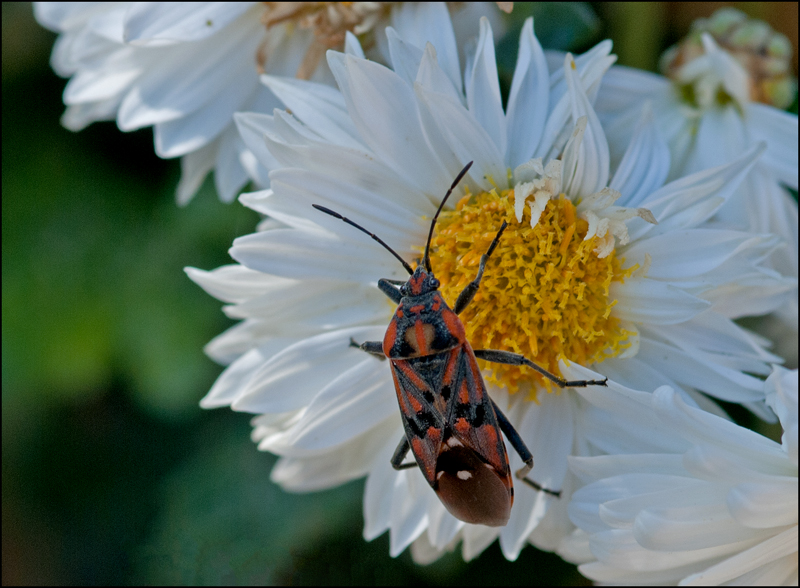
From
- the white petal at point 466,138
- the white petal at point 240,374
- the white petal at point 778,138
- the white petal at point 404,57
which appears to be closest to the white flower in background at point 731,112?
the white petal at point 778,138

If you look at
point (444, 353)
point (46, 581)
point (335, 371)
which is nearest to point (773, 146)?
point (444, 353)

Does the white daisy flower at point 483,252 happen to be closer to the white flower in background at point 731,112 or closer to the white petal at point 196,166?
the white flower in background at point 731,112

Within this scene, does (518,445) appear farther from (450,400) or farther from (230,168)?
(230,168)

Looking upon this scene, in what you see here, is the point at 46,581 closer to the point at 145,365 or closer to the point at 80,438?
the point at 80,438

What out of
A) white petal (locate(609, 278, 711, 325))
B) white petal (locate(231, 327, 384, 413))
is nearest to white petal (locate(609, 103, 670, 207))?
white petal (locate(609, 278, 711, 325))

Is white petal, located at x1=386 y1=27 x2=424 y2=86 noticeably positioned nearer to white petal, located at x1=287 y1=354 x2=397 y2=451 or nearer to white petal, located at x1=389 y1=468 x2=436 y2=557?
white petal, located at x1=287 y1=354 x2=397 y2=451

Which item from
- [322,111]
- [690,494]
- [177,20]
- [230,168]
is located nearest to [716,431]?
[690,494]

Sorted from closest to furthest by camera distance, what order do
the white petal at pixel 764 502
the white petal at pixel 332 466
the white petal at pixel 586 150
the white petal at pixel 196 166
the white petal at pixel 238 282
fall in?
the white petal at pixel 764 502 < the white petal at pixel 586 150 < the white petal at pixel 238 282 < the white petal at pixel 332 466 < the white petal at pixel 196 166
